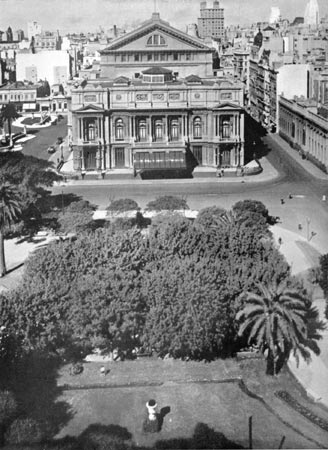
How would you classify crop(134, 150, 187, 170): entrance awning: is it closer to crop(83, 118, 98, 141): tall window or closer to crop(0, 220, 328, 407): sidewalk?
crop(83, 118, 98, 141): tall window

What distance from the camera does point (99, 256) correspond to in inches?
1795

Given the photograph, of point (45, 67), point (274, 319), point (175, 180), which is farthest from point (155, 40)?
point (45, 67)

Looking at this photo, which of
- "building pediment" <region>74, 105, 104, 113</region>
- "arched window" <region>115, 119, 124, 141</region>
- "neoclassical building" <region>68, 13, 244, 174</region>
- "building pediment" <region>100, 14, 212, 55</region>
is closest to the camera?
"building pediment" <region>74, 105, 104, 113</region>

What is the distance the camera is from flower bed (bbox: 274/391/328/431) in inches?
1396

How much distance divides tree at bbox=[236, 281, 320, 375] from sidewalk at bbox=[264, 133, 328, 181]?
5265 centimetres

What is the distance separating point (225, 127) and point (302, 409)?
6588 cm

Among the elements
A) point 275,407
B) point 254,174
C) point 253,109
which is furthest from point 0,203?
point 253,109

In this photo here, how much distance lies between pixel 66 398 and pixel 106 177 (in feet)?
194

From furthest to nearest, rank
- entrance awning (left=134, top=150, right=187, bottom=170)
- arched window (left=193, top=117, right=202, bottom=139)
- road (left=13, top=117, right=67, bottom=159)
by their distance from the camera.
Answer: road (left=13, top=117, right=67, bottom=159) < arched window (left=193, top=117, right=202, bottom=139) < entrance awning (left=134, top=150, right=187, bottom=170)

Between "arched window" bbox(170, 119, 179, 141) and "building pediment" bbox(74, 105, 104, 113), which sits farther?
"arched window" bbox(170, 119, 179, 141)

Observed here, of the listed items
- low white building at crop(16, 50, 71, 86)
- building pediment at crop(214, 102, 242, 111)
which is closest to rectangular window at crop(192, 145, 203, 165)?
building pediment at crop(214, 102, 242, 111)

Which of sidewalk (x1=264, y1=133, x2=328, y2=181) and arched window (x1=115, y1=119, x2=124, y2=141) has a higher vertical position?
arched window (x1=115, y1=119, x2=124, y2=141)

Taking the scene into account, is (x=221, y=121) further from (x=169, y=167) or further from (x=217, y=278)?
(x=217, y=278)

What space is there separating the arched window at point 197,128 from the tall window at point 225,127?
3.22 meters
